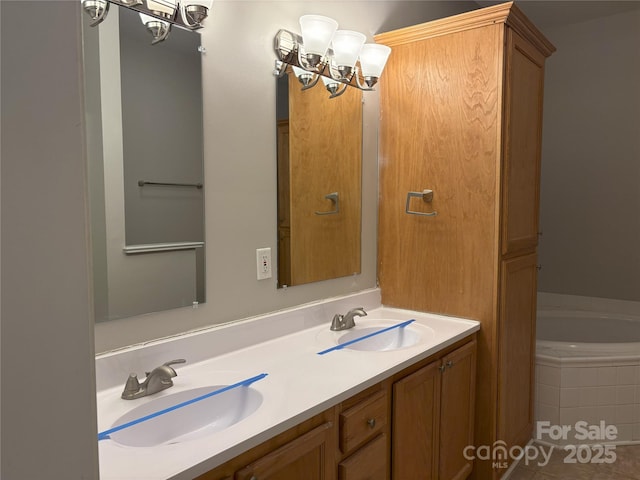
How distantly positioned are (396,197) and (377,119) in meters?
0.39

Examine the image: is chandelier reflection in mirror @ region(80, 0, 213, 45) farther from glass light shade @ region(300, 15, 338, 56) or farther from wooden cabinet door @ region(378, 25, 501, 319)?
wooden cabinet door @ region(378, 25, 501, 319)

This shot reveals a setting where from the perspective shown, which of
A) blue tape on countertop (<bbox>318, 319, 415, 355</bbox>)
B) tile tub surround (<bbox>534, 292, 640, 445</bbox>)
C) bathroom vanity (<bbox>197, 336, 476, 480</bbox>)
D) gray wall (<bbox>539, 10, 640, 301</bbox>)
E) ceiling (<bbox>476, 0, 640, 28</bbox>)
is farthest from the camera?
gray wall (<bbox>539, 10, 640, 301</bbox>)

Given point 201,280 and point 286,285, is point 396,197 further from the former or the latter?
point 201,280

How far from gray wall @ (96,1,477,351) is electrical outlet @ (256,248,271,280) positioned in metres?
0.02

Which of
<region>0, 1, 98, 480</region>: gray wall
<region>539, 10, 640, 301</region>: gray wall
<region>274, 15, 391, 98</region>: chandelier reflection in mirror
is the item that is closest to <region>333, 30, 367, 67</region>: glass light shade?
<region>274, 15, 391, 98</region>: chandelier reflection in mirror

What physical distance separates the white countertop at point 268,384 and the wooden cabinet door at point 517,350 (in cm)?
22

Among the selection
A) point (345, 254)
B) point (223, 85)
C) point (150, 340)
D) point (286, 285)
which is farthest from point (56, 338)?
point (345, 254)

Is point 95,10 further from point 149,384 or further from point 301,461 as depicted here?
point 301,461

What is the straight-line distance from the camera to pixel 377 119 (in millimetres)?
2430

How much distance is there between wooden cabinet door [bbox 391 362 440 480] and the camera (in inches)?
65.4

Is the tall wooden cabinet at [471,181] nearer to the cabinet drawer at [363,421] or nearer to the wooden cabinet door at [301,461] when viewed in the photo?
the cabinet drawer at [363,421]

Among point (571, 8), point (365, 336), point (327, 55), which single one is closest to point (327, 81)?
point (327, 55)

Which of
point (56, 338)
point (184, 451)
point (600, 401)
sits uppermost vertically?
point (56, 338)

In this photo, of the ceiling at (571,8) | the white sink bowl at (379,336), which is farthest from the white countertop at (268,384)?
the ceiling at (571,8)
